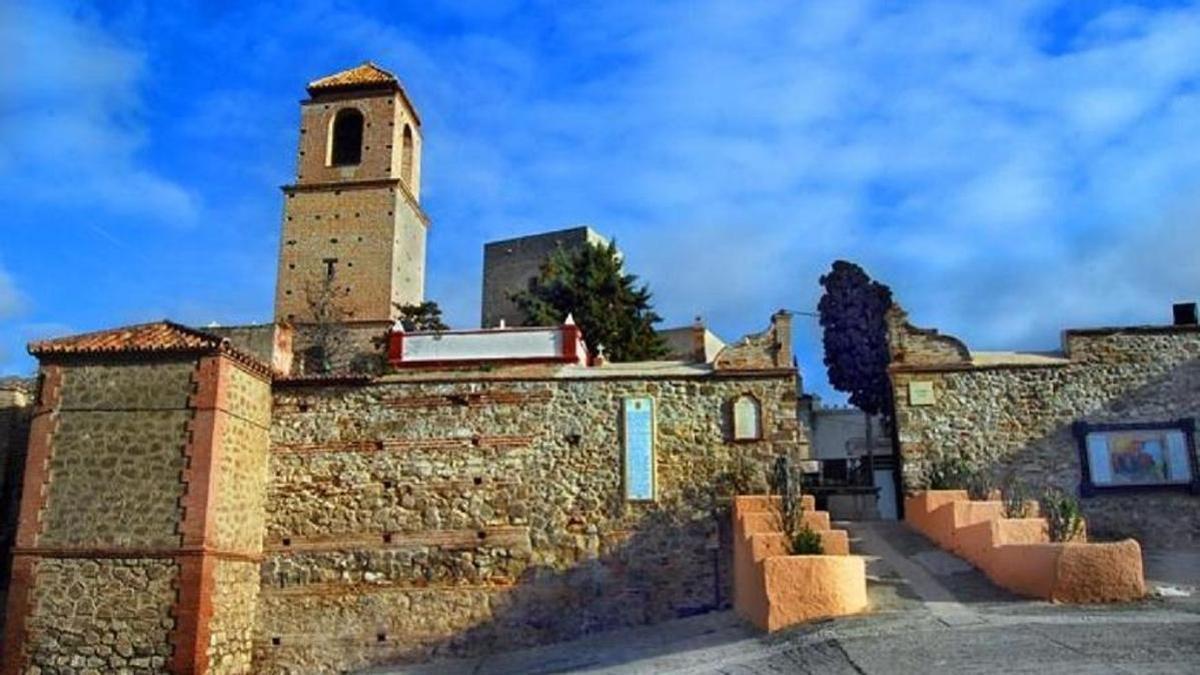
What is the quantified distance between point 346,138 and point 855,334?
1713 cm

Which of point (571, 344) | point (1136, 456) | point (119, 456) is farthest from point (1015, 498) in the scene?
point (119, 456)

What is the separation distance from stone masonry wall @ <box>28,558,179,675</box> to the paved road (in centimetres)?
445

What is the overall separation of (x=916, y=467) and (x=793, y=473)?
2.53 m

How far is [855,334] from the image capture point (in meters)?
27.7

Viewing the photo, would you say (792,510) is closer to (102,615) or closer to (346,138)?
(102,615)

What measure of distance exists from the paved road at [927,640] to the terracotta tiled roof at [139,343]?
20.3 ft

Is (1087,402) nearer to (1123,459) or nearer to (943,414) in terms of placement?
(1123,459)

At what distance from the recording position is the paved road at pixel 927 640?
931cm

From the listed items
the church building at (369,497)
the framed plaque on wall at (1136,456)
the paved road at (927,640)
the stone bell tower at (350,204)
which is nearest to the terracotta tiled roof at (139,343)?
the church building at (369,497)

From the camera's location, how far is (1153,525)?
1678cm

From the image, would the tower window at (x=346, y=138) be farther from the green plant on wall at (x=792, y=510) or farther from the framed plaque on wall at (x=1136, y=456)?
the framed plaque on wall at (x=1136, y=456)

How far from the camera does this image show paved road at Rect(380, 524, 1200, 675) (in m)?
9.31

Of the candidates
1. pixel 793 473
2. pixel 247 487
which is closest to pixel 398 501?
pixel 247 487

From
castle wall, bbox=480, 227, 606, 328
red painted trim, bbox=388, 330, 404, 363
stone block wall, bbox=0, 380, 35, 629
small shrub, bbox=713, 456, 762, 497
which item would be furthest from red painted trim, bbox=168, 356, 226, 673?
castle wall, bbox=480, 227, 606, 328
